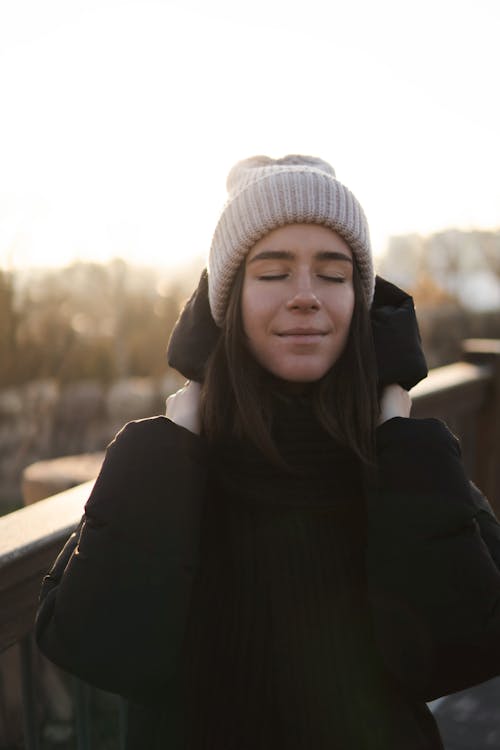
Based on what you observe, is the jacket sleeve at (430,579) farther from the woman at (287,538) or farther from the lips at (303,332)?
the lips at (303,332)

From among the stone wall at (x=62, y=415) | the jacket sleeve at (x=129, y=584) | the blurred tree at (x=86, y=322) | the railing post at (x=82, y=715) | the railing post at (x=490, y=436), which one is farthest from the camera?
the blurred tree at (x=86, y=322)

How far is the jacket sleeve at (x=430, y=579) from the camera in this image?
126cm

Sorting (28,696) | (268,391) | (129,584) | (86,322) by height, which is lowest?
(86,322)

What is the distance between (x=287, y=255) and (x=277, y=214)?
3.2 inches

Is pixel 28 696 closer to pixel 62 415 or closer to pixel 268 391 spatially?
pixel 268 391

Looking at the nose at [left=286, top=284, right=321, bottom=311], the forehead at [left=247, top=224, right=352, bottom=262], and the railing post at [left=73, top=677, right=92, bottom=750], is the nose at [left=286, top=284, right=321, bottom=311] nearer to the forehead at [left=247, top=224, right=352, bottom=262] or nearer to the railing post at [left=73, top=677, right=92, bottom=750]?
the forehead at [left=247, top=224, right=352, bottom=262]

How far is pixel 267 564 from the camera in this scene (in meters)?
1.38

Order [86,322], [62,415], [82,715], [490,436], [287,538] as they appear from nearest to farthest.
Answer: [287,538]
[82,715]
[490,436]
[62,415]
[86,322]

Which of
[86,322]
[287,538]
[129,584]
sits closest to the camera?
[129,584]

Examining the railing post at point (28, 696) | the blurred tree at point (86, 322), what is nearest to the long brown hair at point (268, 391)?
the railing post at point (28, 696)

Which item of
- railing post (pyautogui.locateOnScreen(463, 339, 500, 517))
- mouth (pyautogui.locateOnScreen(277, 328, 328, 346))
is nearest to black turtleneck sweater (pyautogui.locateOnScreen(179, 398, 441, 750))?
mouth (pyautogui.locateOnScreen(277, 328, 328, 346))

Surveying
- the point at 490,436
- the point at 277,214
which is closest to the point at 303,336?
the point at 277,214

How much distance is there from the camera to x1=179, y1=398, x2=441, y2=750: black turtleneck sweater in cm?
132

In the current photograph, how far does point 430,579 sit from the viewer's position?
4.17 feet
